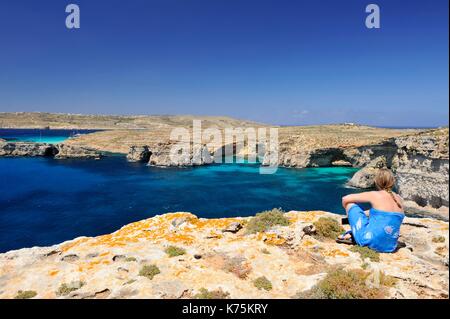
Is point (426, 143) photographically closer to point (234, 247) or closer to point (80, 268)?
point (234, 247)

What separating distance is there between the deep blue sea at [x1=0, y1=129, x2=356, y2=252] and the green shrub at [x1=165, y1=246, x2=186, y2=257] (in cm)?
2508

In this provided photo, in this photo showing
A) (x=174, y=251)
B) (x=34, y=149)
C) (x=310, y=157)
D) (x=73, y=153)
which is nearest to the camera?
(x=174, y=251)

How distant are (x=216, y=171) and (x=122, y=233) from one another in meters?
61.1

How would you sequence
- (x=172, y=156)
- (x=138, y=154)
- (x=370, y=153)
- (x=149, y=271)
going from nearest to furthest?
(x=149, y=271) → (x=370, y=153) → (x=172, y=156) → (x=138, y=154)

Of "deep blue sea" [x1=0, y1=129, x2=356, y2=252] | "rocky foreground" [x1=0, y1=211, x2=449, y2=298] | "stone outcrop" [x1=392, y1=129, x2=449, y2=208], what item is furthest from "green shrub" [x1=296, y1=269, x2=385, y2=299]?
"stone outcrop" [x1=392, y1=129, x2=449, y2=208]

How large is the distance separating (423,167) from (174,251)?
126 feet

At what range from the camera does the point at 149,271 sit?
22.9 feet

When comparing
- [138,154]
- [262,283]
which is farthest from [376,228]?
[138,154]

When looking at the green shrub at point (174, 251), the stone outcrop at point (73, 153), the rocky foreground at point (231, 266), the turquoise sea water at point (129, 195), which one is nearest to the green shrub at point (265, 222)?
the rocky foreground at point (231, 266)

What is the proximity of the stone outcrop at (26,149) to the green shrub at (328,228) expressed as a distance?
358 feet

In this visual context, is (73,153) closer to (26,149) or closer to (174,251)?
(26,149)

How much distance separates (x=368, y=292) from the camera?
5.57 meters

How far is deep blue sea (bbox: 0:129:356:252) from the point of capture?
33344mm

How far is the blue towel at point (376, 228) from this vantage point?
6.65m
